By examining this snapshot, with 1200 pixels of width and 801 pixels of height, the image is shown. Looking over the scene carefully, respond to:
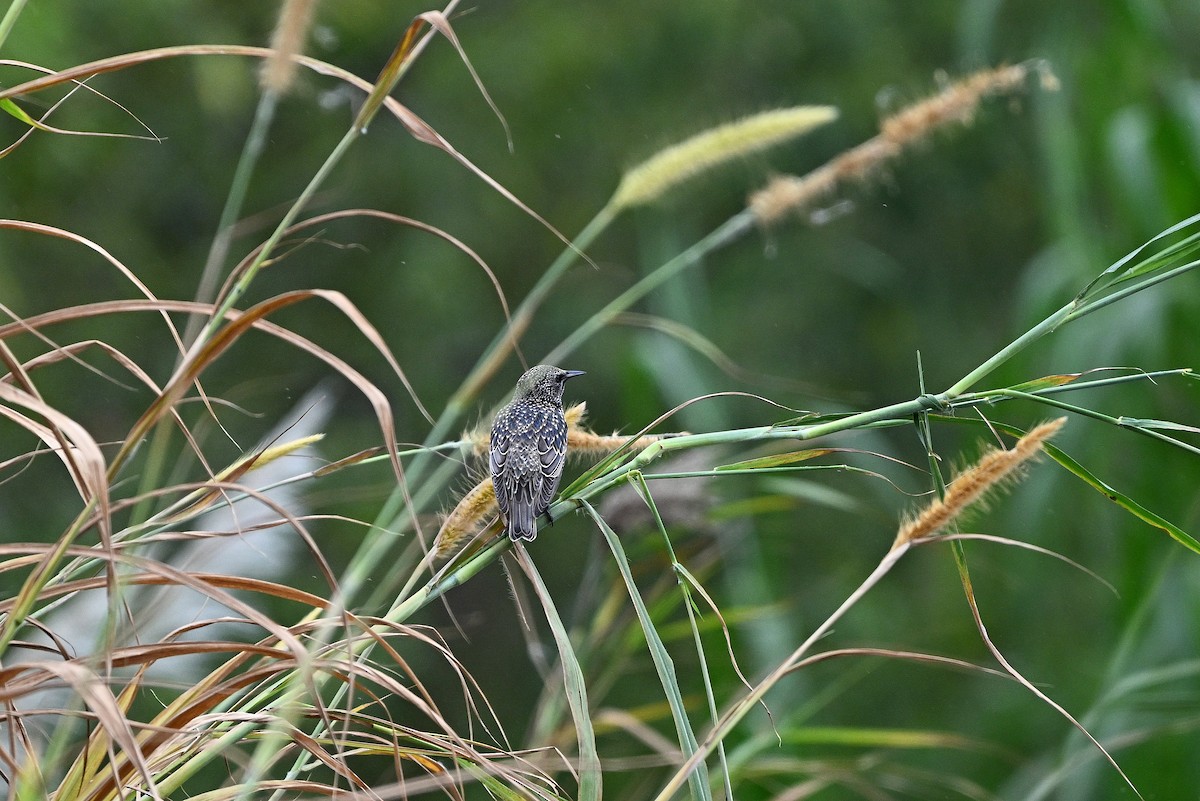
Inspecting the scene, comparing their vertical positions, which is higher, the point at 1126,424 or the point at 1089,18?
the point at 1089,18

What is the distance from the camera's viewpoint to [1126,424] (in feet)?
3.68

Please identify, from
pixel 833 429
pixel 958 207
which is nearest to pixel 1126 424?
pixel 833 429

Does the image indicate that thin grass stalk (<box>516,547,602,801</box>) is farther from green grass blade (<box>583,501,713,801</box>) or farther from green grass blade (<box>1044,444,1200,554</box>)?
green grass blade (<box>1044,444,1200,554</box>)

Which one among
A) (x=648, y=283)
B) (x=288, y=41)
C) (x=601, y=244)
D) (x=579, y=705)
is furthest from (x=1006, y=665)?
(x=601, y=244)

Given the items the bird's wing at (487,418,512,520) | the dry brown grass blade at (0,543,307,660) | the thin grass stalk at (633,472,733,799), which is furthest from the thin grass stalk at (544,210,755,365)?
the dry brown grass blade at (0,543,307,660)

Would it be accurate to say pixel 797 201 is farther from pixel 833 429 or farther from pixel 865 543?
pixel 865 543

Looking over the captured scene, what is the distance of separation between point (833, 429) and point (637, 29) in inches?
248

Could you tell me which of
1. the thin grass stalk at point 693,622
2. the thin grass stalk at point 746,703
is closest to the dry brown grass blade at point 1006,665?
the thin grass stalk at point 746,703

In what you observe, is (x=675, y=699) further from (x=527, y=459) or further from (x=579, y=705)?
(x=527, y=459)

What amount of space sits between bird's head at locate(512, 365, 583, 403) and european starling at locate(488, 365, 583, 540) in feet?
0.16

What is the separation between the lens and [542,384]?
2.75 meters

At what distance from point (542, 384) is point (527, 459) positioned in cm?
57

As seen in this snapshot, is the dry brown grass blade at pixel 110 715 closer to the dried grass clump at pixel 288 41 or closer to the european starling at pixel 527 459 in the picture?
the dried grass clump at pixel 288 41

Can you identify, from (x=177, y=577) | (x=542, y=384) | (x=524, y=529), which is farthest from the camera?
(x=542, y=384)
